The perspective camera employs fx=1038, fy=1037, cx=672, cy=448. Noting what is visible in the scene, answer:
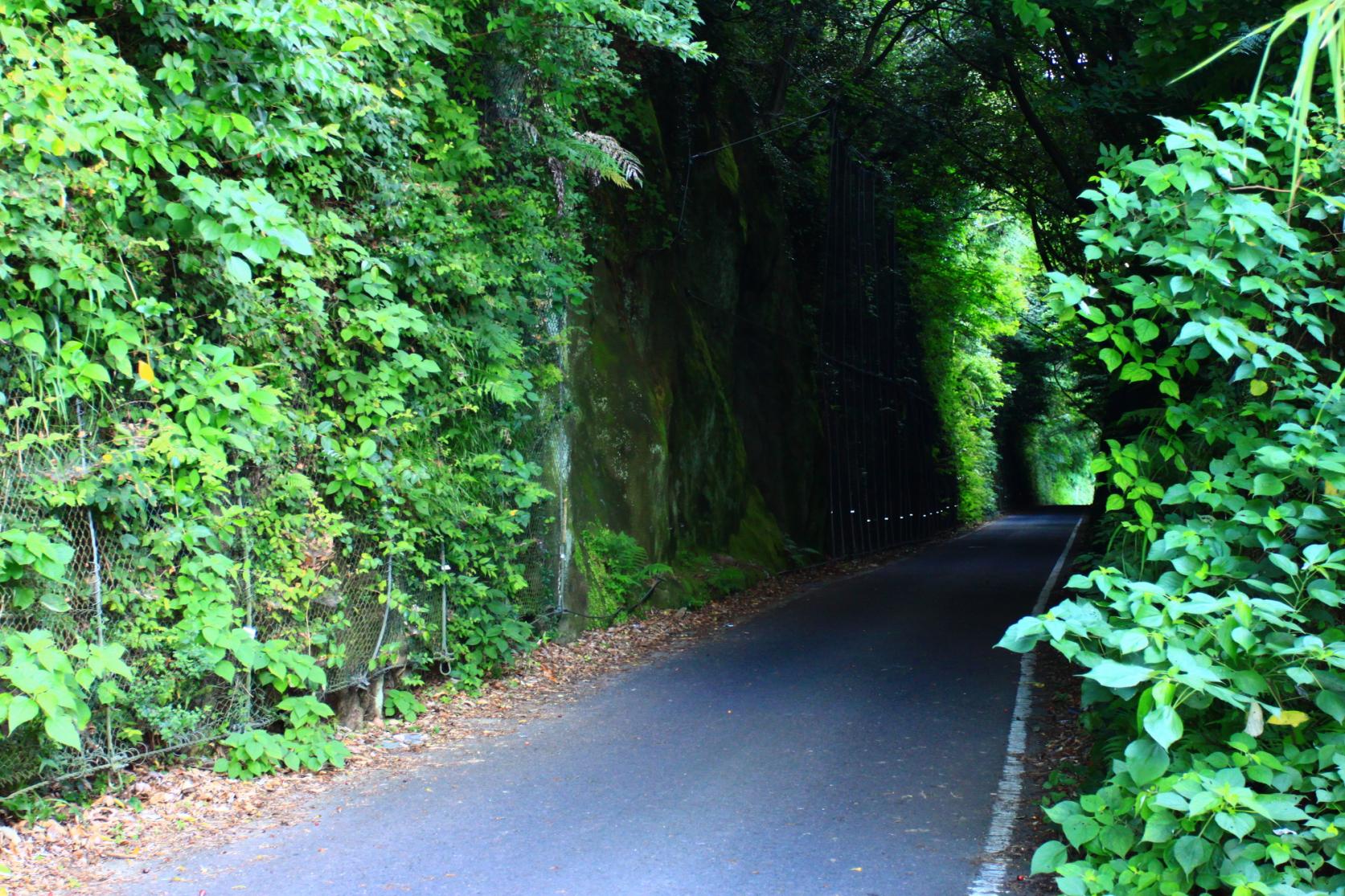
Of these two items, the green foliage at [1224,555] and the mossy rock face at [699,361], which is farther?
the mossy rock face at [699,361]

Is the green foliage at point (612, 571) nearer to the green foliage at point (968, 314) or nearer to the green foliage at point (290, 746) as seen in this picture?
the green foliage at point (290, 746)

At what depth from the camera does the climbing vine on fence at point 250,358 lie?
17.6ft

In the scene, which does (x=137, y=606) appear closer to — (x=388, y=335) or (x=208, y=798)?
(x=208, y=798)

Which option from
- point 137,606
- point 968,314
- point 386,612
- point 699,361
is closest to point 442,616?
point 386,612

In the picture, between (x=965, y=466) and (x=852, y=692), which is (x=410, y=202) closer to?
(x=852, y=692)

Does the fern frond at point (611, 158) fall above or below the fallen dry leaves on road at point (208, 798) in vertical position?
above

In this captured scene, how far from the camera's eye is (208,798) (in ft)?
20.0

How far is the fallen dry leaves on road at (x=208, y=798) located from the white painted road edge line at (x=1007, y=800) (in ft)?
12.3

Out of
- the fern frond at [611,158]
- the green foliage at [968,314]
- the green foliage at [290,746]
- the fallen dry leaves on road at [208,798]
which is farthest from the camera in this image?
the green foliage at [968,314]

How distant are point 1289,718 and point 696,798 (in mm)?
3336

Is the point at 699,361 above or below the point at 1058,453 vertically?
above

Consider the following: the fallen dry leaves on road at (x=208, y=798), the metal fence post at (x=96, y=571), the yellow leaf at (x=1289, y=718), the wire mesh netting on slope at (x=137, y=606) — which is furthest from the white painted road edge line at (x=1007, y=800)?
the metal fence post at (x=96, y=571)

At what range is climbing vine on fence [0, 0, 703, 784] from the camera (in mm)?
5363

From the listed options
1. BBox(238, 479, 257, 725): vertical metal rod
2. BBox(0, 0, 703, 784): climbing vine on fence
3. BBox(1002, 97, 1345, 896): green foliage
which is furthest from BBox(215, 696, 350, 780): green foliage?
BBox(1002, 97, 1345, 896): green foliage
